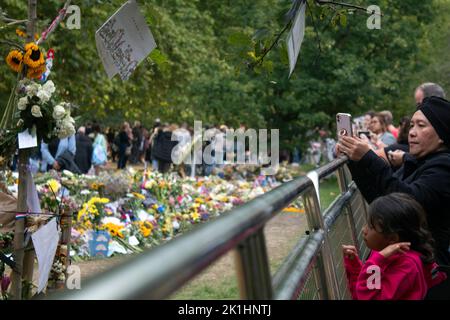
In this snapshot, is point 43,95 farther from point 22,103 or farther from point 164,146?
point 164,146

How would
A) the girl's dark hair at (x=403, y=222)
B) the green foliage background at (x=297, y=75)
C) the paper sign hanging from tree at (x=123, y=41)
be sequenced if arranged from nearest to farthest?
the girl's dark hair at (x=403, y=222) < the paper sign hanging from tree at (x=123, y=41) < the green foliage background at (x=297, y=75)

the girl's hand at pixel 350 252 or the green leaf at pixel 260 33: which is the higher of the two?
the green leaf at pixel 260 33

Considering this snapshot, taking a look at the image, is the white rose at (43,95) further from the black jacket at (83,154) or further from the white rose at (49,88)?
the black jacket at (83,154)

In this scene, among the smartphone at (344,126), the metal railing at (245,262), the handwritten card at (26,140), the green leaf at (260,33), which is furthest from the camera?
the handwritten card at (26,140)

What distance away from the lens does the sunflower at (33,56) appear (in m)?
5.15

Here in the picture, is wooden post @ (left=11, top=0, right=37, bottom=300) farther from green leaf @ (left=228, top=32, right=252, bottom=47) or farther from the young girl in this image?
the young girl

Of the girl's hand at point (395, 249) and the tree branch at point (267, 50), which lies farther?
the tree branch at point (267, 50)

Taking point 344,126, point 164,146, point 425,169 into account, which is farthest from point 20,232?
point 164,146

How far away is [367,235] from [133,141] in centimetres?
3559

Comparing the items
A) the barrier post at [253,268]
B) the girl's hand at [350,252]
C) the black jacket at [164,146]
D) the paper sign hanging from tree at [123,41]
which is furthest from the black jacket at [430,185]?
the black jacket at [164,146]

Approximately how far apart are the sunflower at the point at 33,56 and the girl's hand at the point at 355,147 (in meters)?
2.23

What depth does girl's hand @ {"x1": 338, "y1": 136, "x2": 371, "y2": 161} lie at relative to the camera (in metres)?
3.91

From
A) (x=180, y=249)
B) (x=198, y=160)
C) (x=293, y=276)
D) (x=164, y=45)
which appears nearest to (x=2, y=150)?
(x=293, y=276)

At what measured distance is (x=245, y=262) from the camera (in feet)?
4.69
